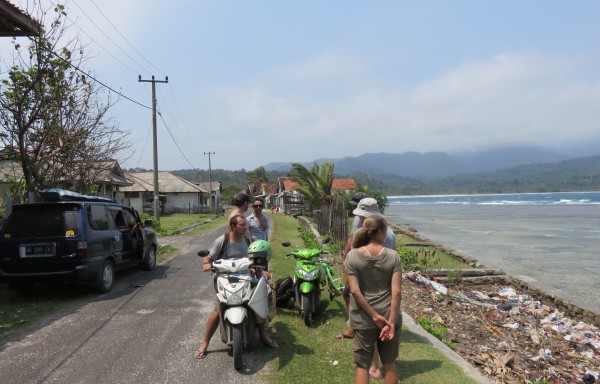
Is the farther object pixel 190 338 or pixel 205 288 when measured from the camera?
pixel 205 288

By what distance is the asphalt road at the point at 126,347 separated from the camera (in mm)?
4754

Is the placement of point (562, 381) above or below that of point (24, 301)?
below

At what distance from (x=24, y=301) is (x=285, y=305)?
4.50 meters

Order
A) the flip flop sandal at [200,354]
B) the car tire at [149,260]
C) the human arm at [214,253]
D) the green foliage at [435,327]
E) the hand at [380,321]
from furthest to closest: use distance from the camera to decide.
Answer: the car tire at [149,260] → the green foliage at [435,327] → the human arm at [214,253] → the flip flop sandal at [200,354] → the hand at [380,321]

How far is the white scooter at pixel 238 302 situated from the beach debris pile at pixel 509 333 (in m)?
2.98

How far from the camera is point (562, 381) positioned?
640 centimetres

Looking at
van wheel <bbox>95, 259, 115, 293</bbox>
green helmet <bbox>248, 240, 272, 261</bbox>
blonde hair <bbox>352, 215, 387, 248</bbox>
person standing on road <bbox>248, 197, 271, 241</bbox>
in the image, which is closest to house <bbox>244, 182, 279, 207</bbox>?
van wheel <bbox>95, 259, 115, 293</bbox>

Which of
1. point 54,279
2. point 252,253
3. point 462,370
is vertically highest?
point 252,253

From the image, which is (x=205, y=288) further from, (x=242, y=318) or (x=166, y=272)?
(x=242, y=318)

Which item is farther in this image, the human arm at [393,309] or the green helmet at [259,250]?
the green helmet at [259,250]

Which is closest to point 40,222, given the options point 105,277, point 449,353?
point 105,277

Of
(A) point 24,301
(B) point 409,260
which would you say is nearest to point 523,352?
(B) point 409,260

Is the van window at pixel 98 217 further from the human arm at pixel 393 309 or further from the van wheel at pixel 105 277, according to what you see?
the human arm at pixel 393 309

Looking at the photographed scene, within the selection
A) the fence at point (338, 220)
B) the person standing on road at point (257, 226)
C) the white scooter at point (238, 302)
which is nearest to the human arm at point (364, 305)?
the white scooter at point (238, 302)
